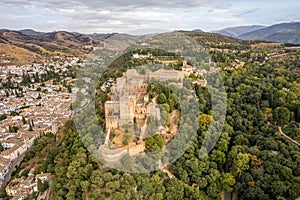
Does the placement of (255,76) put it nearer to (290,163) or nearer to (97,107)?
(290,163)

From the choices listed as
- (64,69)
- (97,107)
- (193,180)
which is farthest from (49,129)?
(64,69)

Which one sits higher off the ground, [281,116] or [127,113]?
[127,113]

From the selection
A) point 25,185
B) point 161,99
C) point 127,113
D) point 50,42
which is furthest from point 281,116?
point 50,42

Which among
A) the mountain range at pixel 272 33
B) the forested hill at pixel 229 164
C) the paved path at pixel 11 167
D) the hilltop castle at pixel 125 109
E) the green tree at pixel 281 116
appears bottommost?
the paved path at pixel 11 167

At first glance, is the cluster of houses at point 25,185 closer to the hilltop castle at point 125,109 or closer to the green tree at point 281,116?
the hilltop castle at point 125,109

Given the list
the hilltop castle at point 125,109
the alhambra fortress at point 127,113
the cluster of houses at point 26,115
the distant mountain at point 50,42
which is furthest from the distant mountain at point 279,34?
the hilltop castle at point 125,109

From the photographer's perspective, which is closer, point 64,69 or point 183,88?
point 183,88

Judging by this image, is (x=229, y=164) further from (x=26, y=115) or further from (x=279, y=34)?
(x=279, y=34)
